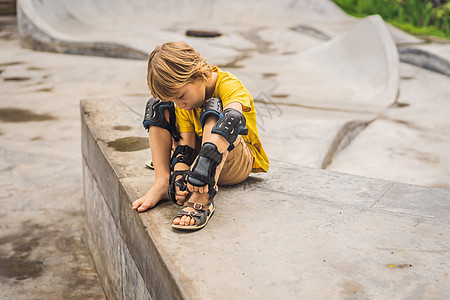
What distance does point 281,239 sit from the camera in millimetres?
1562

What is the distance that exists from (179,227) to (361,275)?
0.57 m

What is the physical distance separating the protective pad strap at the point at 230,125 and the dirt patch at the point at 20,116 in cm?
331

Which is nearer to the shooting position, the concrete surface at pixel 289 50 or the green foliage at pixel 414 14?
the concrete surface at pixel 289 50

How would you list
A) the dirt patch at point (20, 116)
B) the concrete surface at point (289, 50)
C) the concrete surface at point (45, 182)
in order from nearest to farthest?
the concrete surface at point (45, 182)
the concrete surface at point (289, 50)
the dirt patch at point (20, 116)

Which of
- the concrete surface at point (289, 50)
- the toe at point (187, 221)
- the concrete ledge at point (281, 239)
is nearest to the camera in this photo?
the concrete ledge at point (281, 239)

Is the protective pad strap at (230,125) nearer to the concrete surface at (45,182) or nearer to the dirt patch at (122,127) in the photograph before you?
the dirt patch at (122,127)

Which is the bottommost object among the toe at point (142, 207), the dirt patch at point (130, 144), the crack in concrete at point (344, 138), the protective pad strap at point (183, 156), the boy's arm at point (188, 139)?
the crack in concrete at point (344, 138)

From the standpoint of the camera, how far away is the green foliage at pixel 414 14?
35.2ft

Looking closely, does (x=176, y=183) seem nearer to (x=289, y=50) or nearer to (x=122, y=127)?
(x=122, y=127)

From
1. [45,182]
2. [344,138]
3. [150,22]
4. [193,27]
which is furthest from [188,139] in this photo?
[150,22]

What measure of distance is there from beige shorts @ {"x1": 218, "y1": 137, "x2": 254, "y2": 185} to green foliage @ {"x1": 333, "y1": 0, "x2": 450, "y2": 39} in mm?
9501

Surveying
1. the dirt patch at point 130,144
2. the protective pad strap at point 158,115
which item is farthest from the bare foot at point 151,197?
the dirt patch at point 130,144

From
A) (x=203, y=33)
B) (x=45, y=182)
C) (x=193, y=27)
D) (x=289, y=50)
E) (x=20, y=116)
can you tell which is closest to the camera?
(x=45, y=182)

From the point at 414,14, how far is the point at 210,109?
10.7 m
